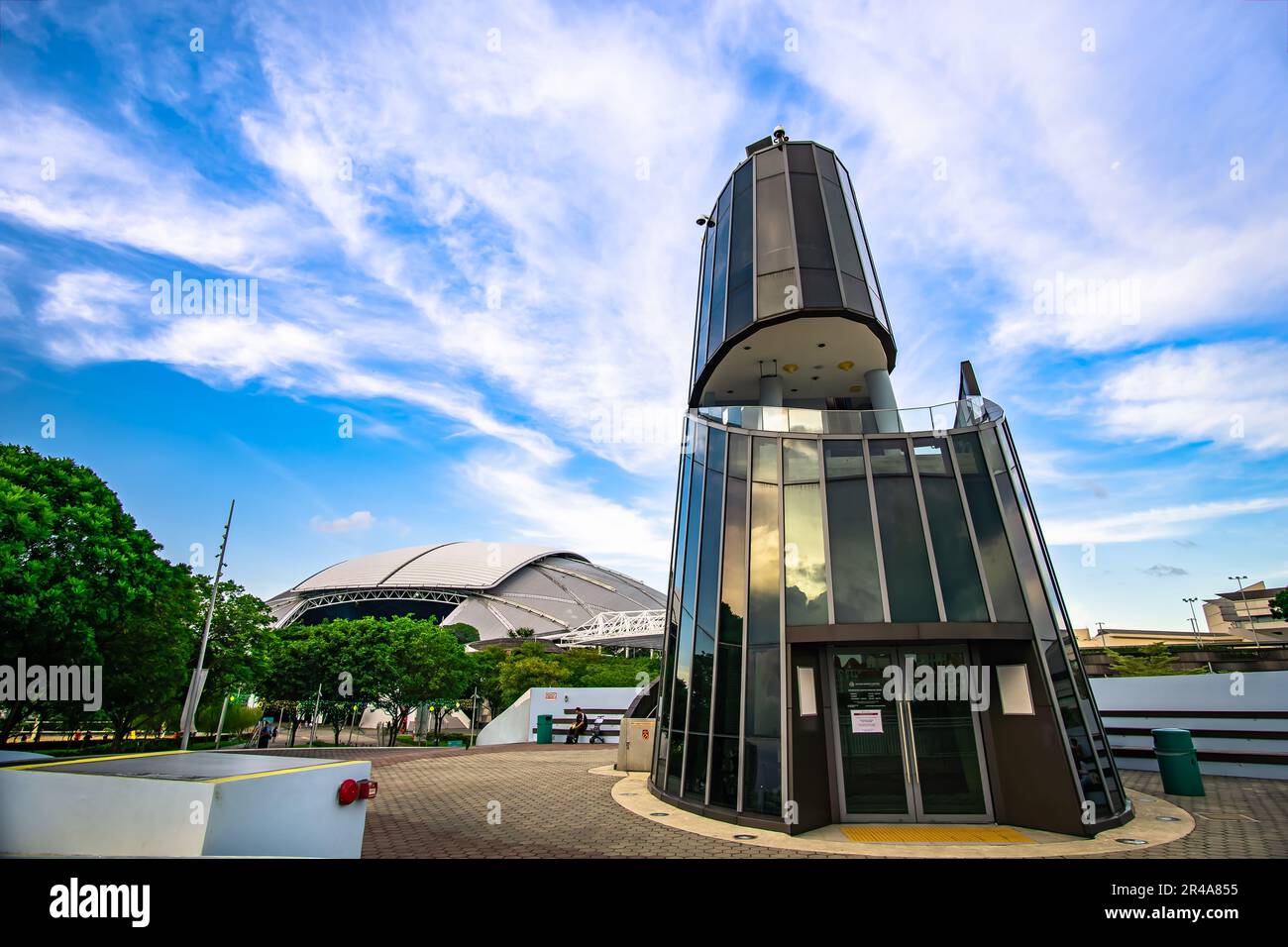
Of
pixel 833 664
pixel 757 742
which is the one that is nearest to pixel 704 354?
pixel 833 664

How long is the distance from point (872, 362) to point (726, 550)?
27.5 feet

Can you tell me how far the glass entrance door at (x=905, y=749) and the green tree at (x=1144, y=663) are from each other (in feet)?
112

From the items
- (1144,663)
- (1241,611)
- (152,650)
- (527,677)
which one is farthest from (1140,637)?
(152,650)

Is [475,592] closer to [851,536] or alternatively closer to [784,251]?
[784,251]

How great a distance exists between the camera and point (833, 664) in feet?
39.0

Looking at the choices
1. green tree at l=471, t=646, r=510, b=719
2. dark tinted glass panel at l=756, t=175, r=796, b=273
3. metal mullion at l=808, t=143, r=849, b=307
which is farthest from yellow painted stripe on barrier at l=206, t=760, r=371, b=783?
green tree at l=471, t=646, r=510, b=719

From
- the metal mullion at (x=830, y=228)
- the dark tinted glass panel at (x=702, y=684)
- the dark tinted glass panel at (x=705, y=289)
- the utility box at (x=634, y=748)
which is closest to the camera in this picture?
the dark tinted glass panel at (x=702, y=684)

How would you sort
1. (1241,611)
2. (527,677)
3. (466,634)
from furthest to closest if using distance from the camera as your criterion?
(1241,611) < (466,634) < (527,677)

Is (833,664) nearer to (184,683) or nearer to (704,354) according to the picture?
(704,354)

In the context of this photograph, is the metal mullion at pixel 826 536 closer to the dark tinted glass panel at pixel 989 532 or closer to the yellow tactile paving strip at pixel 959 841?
the dark tinted glass panel at pixel 989 532

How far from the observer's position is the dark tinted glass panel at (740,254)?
1642cm

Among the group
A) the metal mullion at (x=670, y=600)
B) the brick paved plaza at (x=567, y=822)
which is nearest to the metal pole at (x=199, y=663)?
the brick paved plaza at (x=567, y=822)

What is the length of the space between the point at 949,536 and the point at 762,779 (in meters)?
6.27

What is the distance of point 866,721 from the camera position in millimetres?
11344
